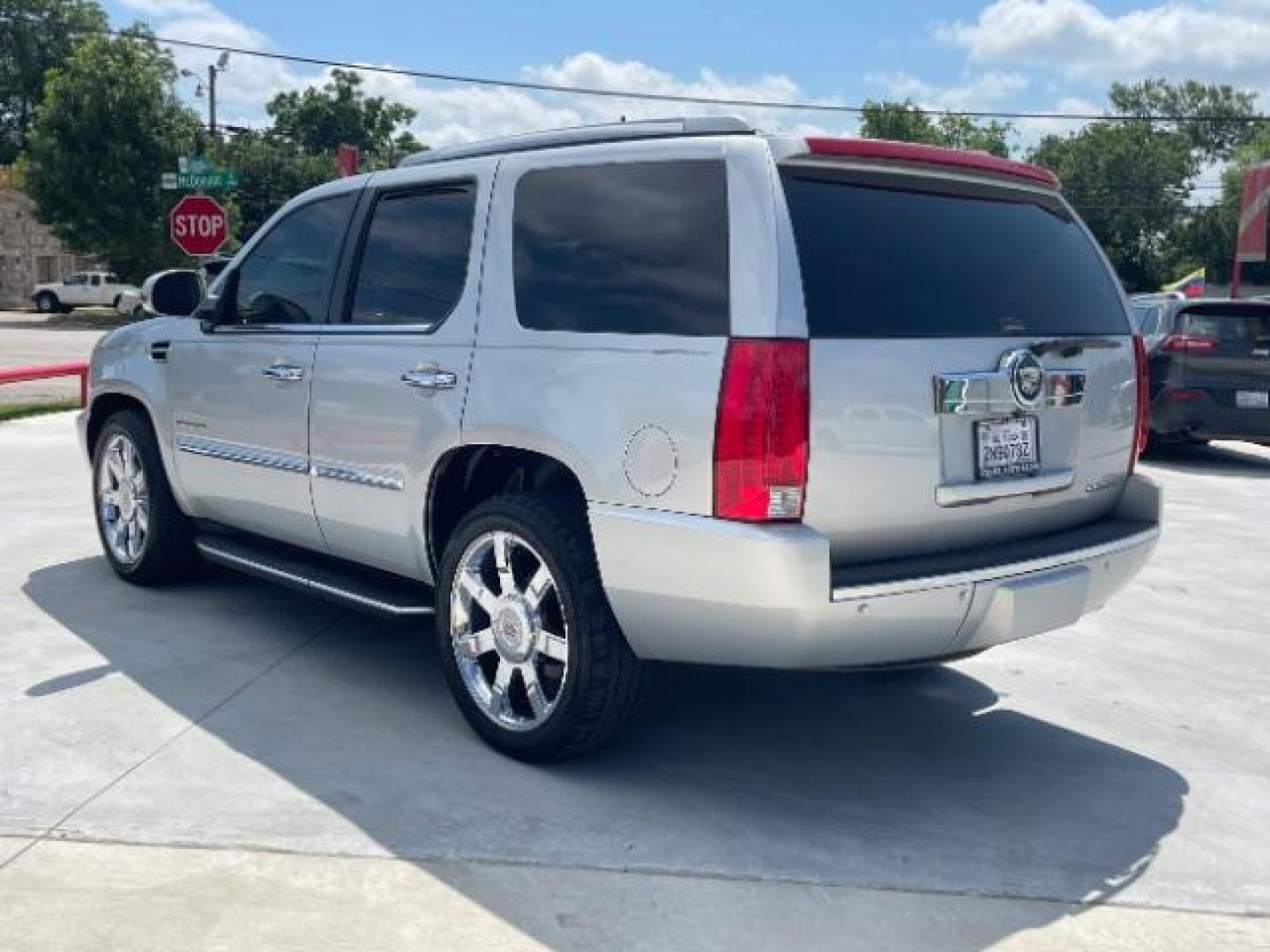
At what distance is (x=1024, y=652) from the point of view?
5.74 metres

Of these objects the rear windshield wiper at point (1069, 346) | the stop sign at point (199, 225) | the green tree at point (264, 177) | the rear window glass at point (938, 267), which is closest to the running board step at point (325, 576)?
the rear window glass at point (938, 267)

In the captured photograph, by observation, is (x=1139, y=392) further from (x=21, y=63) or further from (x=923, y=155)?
(x=21, y=63)

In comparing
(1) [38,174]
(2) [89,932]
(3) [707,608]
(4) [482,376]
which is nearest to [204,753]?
(2) [89,932]

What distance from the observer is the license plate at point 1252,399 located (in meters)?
11.6

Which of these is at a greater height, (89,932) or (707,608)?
(707,608)

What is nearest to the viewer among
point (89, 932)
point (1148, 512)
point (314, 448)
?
point (89, 932)

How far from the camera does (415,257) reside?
4.80 meters

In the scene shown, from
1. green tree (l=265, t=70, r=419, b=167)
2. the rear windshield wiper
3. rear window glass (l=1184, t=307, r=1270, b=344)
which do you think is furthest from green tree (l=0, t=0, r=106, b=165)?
the rear windshield wiper

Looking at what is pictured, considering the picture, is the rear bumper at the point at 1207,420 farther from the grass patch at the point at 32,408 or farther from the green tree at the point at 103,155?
the green tree at the point at 103,155

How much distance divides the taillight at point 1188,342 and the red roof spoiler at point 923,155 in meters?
8.09

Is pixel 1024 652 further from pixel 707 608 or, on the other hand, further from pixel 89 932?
pixel 89 932

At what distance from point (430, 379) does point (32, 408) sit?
11.8 meters

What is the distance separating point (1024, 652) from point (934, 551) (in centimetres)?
214

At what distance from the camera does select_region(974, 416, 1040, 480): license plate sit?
12.6ft
